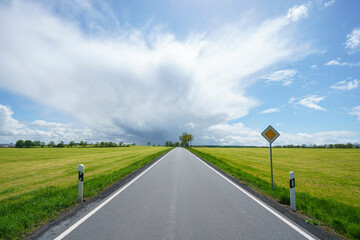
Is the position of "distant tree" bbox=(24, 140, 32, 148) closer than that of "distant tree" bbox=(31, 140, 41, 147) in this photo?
Yes

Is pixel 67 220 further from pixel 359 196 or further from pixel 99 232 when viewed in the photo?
pixel 359 196

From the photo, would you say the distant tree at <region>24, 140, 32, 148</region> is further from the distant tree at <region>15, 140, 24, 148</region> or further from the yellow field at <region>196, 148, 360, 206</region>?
the yellow field at <region>196, 148, 360, 206</region>

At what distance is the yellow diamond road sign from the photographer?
845cm

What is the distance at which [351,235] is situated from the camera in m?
3.54

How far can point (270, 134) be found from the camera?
859cm

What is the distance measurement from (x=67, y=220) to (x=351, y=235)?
639 centimetres

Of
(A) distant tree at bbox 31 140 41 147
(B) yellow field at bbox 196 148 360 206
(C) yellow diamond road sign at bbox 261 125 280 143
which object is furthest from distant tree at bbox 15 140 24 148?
(C) yellow diamond road sign at bbox 261 125 280 143

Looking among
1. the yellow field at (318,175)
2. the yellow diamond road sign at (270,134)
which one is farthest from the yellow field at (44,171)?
the yellow field at (318,175)

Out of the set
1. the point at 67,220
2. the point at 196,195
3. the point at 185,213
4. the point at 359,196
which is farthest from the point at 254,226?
the point at 359,196

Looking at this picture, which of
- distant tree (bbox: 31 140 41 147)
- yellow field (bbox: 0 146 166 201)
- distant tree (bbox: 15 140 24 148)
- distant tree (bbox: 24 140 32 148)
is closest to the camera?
yellow field (bbox: 0 146 166 201)

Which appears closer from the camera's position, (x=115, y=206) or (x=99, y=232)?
(x=99, y=232)

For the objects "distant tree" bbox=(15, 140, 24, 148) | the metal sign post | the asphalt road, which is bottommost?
"distant tree" bbox=(15, 140, 24, 148)

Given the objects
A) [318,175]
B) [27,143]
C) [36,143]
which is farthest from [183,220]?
[36,143]

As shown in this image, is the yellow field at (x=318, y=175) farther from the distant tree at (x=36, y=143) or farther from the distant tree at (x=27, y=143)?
the distant tree at (x=36, y=143)
